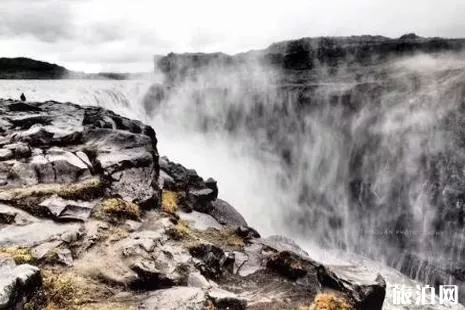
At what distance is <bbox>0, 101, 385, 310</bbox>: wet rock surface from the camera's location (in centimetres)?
1027

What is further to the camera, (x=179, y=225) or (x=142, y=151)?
(x=142, y=151)

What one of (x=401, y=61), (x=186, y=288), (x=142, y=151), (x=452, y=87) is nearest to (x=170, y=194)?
(x=142, y=151)

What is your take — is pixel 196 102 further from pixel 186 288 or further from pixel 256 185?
pixel 186 288

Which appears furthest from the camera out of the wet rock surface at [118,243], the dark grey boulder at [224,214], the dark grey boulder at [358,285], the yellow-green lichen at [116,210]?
the dark grey boulder at [224,214]

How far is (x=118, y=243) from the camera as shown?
12.5m

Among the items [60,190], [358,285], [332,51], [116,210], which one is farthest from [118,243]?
[332,51]

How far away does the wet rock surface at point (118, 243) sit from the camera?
10273 mm

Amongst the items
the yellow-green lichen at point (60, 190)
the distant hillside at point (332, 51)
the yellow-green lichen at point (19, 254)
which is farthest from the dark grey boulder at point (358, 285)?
the distant hillside at point (332, 51)

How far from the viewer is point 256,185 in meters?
55.2

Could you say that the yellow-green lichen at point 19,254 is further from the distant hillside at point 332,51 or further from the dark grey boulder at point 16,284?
the distant hillside at point 332,51

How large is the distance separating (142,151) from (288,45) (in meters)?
50.0

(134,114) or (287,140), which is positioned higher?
(134,114)

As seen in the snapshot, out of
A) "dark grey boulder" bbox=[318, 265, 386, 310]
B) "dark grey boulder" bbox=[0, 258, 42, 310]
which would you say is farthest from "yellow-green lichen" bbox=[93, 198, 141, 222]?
"dark grey boulder" bbox=[318, 265, 386, 310]

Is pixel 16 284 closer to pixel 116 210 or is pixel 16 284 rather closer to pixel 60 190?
pixel 116 210
